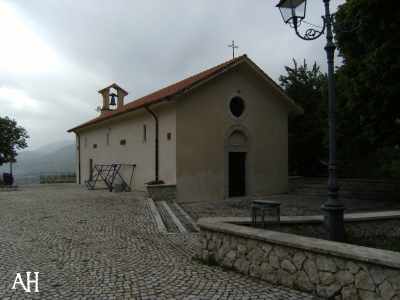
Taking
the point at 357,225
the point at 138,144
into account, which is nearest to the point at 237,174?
the point at 138,144

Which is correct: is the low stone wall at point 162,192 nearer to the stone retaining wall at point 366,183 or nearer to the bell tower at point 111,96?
the stone retaining wall at point 366,183

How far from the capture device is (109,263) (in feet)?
17.5

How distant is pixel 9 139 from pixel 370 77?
24.5m

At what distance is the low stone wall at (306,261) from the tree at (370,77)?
7.08 meters

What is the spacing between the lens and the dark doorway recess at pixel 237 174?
50.0ft

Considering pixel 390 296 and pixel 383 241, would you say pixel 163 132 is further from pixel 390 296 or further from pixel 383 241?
pixel 390 296

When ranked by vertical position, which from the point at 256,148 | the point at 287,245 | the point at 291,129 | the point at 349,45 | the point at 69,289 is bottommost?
the point at 69,289

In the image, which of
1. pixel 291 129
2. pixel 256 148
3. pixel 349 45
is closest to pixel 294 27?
pixel 349 45

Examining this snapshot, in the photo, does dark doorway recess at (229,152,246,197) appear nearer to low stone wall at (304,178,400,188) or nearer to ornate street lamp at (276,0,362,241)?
low stone wall at (304,178,400,188)

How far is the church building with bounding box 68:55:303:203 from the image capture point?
44.7 ft

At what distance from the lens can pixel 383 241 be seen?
588 centimetres

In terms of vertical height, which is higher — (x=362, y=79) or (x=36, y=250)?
(x=362, y=79)

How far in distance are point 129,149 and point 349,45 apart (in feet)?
38.2

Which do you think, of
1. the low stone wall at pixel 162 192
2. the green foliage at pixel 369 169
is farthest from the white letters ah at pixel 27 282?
the green foliage at pixel 369 169
